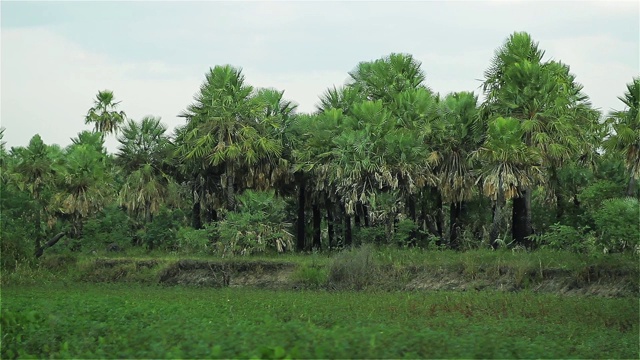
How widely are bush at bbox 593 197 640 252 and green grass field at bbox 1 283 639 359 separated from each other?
5672 millimetres

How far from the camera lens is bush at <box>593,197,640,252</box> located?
3061 centimetres

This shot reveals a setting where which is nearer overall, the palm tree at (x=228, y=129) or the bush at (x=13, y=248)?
the bush at (x=13, y=248)

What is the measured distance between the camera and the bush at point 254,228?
135ft

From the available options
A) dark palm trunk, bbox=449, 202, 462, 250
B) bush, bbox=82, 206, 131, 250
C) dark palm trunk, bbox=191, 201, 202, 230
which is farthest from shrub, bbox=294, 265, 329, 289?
bush, bbox=82, 206, 131, 250

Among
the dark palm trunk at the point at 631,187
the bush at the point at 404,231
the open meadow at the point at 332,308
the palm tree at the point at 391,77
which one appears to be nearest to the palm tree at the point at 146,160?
the open meadow at the point at 332,308

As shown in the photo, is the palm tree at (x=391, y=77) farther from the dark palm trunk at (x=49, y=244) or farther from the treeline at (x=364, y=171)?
the dark palm trunk at (x=49, y=244)

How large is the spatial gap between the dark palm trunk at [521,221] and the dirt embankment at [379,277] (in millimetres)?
9014

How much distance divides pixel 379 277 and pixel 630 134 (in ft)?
50.8

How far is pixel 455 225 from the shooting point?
44094mm

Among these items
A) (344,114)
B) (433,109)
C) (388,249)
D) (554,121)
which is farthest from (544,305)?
(344,114)

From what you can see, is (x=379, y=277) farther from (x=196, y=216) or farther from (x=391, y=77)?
(x=196, y=216)

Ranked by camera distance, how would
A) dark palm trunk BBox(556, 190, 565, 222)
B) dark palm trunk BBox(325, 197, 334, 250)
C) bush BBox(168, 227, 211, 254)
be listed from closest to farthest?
1. bush BBox(168, 227, 211, 254)
2. dark palm trunk BBox(556, 190, 565, 222)
3. dark palm trunk BBox(325, 197, 334, 250)

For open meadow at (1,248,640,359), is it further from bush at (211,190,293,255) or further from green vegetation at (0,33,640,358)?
bush at (211,190,293,255)

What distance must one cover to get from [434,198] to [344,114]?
7.41 meters
